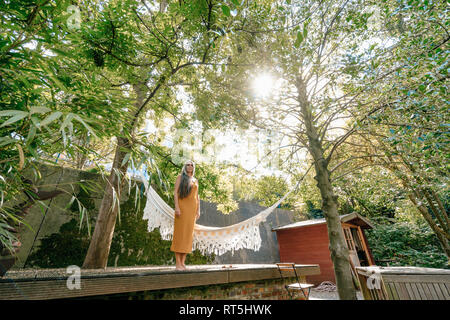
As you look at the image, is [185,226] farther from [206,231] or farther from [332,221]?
[332,221]

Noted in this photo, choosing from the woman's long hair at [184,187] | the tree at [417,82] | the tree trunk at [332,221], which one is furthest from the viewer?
the tree trunk at [332,221]

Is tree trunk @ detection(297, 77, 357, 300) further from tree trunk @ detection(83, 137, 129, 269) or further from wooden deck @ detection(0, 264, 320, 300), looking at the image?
tree trunk @ detection(83, 137, 129, 269)

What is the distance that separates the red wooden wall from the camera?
5.65 metres

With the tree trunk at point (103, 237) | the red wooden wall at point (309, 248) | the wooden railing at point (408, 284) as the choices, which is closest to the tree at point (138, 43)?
the tree trunk at point (103, 237)

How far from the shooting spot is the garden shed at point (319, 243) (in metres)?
5.67

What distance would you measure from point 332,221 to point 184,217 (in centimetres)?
210

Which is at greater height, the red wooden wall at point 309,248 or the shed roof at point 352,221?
the shed roof at point 352,221

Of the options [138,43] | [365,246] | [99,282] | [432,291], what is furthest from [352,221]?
[138,43]

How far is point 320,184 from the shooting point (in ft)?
9.87

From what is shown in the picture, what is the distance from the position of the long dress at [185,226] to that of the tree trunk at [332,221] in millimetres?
1917

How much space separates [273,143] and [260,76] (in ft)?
4.33

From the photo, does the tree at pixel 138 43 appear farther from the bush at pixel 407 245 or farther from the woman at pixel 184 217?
A: the bush at pixel 407 245
